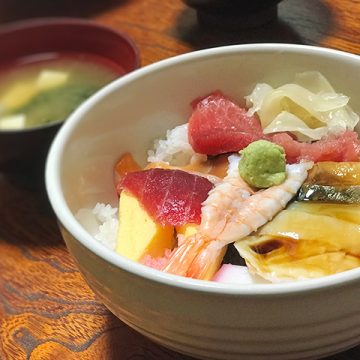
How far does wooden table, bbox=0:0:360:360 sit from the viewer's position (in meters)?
0.88

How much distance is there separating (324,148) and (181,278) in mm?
344

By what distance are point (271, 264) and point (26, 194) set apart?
2.36ft

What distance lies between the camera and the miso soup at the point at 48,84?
1.54 meters

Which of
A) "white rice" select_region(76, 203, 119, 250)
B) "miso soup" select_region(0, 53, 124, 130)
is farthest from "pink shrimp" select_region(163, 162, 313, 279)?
"miso soup" select_region(0, 53, 124, 130)

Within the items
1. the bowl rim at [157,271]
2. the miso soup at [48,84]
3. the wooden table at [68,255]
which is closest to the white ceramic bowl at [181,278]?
the bowl rim at [157,271]

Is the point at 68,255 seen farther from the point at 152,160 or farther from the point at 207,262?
the point at 207,262

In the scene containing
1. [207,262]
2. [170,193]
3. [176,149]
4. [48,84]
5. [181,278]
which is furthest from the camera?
[48,84]

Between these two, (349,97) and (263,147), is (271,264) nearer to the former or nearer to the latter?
(263,147)

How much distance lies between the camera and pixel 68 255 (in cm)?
108

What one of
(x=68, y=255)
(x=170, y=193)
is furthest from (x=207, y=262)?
(x=68, y=255)

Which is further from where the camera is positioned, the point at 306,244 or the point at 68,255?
the point at 68,255

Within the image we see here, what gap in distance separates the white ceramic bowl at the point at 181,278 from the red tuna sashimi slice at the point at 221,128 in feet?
0.19

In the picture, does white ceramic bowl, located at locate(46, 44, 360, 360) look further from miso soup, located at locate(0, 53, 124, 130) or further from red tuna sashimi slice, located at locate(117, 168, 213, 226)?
miso soup, located at locate(0, 53, 124, 130)

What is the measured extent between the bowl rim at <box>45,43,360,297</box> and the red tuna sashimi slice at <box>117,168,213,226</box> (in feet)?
0.38
